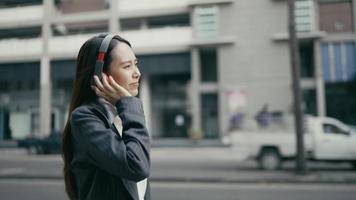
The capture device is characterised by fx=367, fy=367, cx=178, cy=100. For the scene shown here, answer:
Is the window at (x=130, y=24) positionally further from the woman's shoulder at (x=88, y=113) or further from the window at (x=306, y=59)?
the woman's shoulder at (x=88, y=113)

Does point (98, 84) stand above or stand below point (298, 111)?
above

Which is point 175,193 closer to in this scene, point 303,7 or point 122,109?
point 122,109

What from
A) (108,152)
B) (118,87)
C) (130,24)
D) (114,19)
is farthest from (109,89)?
(130,24)

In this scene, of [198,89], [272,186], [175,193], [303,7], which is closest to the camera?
[175,193]

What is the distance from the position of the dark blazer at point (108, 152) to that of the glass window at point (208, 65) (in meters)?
22.2

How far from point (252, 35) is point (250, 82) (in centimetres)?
282

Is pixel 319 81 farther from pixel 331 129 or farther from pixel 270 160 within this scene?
pixel 270 160

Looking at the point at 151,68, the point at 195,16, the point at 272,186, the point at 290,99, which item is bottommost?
the point at 272,186

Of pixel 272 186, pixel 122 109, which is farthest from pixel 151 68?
pixel 122 109

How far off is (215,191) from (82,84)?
262 inches

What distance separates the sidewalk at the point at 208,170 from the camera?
9172mm

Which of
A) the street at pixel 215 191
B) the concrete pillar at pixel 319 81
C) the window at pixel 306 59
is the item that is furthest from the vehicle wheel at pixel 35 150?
the window at pixel 306 59

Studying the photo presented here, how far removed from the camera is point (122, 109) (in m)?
1.38

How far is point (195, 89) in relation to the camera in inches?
906
